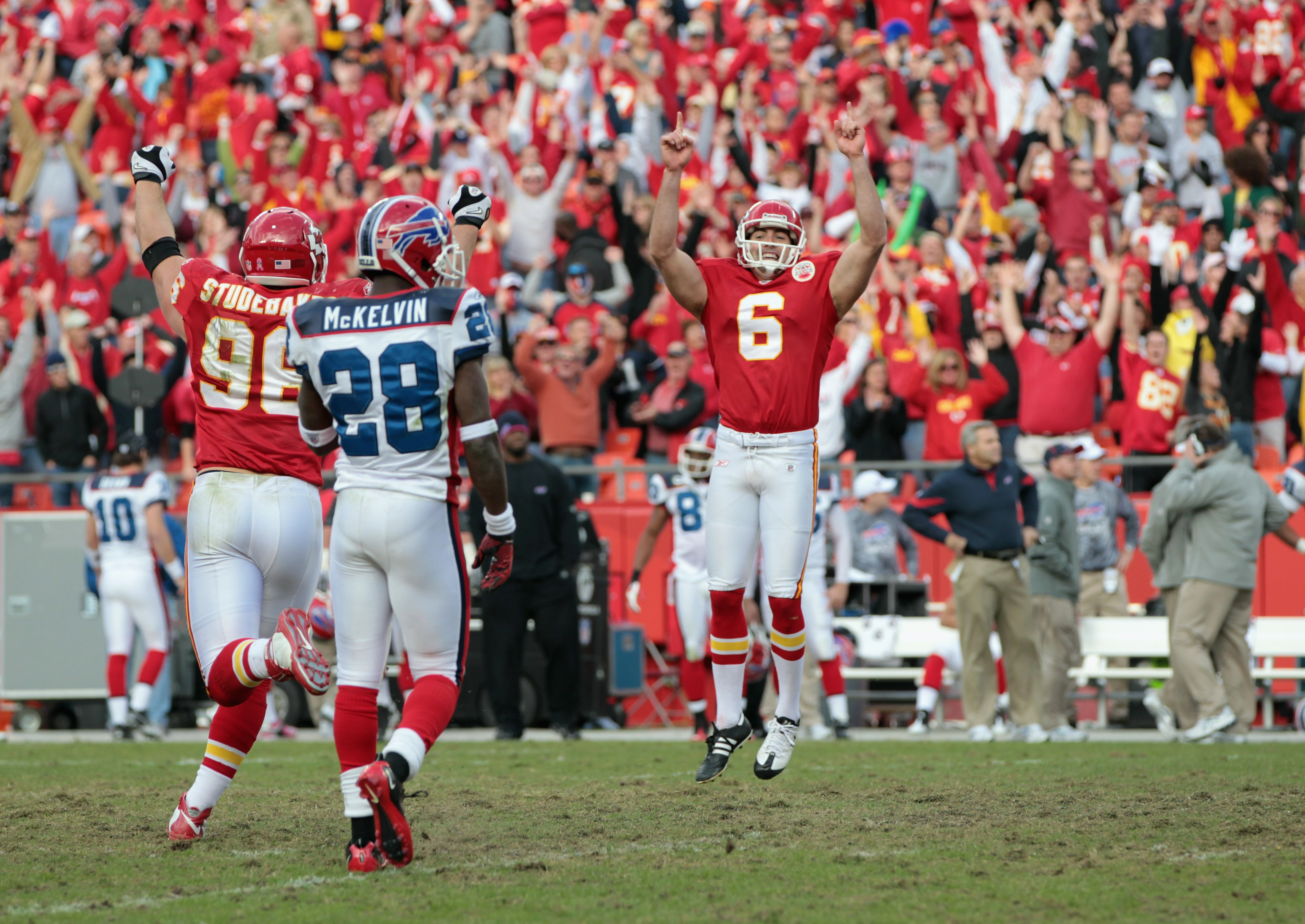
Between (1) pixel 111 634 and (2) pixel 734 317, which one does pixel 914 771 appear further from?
(1) pixel 111 634

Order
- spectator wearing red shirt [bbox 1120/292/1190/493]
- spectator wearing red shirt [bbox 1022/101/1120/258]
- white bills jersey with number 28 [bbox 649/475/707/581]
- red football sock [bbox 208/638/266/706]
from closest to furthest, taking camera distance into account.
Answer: red football sock [bbox 208/638/266/706] < white bills jersey with number 28 [bbox 649/475/707/581] < spectator wearing red shirt [bbox 1120/292/1190/493] < spectator wearing red shirt [bbox 1022/101/1120/258]

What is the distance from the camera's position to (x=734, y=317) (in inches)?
289

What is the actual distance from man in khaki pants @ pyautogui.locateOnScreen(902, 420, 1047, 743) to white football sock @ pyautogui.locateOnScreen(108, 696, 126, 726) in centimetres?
631

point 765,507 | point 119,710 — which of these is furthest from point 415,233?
point 119,710

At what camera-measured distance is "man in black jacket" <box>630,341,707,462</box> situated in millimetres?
15039

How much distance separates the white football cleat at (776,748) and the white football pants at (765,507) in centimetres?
59

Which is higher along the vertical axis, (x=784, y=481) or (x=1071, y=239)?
(x=1071, y=239)

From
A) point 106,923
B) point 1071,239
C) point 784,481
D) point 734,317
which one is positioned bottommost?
point 106,923

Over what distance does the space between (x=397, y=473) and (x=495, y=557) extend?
480 millimetres

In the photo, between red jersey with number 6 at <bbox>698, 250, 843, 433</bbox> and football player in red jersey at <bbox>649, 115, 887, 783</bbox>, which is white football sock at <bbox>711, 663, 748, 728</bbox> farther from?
red jersey with number 6 at <bbox>698, 250, 843, 433</bbox>

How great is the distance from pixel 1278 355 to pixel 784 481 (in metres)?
8.60

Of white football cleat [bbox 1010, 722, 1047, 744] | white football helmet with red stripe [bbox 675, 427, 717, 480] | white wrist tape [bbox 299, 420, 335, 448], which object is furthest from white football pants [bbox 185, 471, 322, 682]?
white football cleat [bbox 1010, 722, 1047, 744]

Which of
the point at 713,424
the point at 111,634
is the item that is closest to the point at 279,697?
the point at 111,634

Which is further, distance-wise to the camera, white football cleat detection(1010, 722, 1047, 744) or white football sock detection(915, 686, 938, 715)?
white football sock detection(915, 686, 938, 715)
